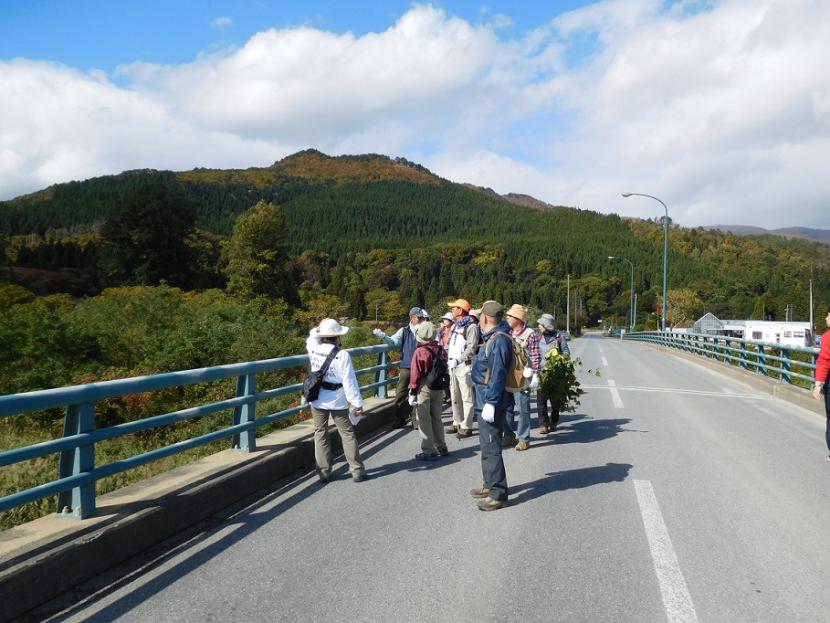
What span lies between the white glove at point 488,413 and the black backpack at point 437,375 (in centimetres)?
235

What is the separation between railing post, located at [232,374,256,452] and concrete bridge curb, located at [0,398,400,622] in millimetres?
131

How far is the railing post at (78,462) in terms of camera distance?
183 inches

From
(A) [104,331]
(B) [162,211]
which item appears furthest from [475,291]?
(A) [104,331]

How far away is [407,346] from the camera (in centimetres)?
1016

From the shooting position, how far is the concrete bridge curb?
3.91 metres

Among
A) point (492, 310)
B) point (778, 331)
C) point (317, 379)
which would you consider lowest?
point (778, 331)

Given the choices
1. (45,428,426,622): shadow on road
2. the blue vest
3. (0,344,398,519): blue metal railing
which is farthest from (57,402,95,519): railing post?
the blue vest

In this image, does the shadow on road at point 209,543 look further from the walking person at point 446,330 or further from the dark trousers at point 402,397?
the walking person at point 446,330

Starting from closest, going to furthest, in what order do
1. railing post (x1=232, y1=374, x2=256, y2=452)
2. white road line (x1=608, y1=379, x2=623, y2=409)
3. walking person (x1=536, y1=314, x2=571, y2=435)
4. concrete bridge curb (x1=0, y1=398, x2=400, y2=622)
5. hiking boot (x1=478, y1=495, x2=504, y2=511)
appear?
1. concrete bridge curb (x1=0, y1=398, x2=400, y2=622)
2. hiking boot (x1=478, y1=495, x2=504, y2=511)
3. railing post (x1=232, y1=374, x2=256, y2=452)
4. walking person (x1=536, y1=314, x2=571, y2=435)
5. white road line (x1=608, y1=379, x2=623, y2=409)

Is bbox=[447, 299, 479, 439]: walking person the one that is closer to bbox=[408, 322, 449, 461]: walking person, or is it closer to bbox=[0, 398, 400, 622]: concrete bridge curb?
bbox=[408, 322, 449, 461]: walking person

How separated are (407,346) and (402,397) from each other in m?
0.96

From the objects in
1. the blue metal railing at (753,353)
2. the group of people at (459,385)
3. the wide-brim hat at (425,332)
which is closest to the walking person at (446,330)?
the group of people at (459,385)

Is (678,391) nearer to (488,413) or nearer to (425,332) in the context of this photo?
(425,332)

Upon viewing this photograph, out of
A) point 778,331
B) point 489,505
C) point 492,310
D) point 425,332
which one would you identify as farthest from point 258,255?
point 489,505
